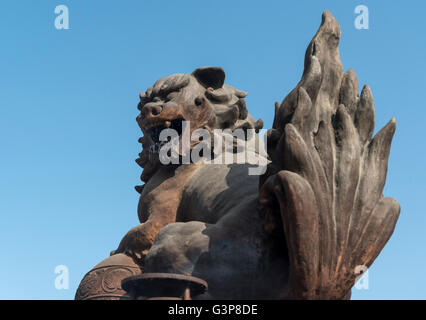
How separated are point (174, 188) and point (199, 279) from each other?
184 cm

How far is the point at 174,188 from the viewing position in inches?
234

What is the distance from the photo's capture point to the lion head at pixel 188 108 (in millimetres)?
6090

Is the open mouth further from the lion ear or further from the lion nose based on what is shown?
the lion ear

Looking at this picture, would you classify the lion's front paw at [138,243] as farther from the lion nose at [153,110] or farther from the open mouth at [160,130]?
the lion nose at [153,110]

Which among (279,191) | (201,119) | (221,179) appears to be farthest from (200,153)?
(279,191)

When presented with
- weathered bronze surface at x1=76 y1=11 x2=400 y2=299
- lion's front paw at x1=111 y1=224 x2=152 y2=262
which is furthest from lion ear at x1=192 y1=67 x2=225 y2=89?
lion's front paw at x1=111 y1=224 x2=152 y2=262

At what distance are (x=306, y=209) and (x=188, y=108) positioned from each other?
2329mm

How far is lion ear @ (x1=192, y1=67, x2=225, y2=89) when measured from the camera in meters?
6.43

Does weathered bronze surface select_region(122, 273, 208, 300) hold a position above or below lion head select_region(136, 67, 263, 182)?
below

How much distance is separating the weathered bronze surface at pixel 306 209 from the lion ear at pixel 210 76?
1.51m

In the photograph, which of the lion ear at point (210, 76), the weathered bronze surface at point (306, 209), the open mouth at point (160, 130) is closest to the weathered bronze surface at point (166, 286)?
the weathered bronze surface at point (306, 209)
